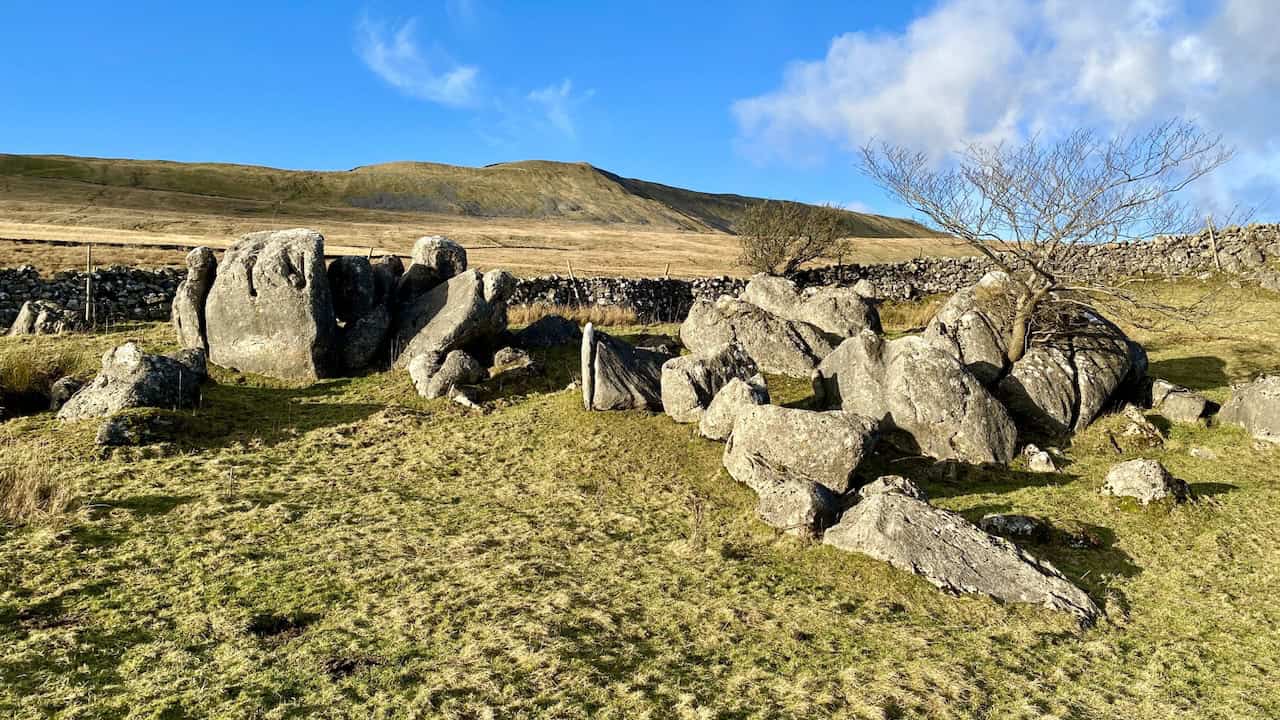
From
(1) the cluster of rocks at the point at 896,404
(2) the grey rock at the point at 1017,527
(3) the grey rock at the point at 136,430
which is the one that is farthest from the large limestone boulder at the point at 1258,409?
(3) the grey rock at the point at 136,430

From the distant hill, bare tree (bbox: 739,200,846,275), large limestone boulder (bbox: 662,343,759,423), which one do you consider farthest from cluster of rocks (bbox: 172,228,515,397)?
the distant hill

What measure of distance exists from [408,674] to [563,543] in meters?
3.55

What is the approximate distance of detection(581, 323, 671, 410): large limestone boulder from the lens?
49.9 ft

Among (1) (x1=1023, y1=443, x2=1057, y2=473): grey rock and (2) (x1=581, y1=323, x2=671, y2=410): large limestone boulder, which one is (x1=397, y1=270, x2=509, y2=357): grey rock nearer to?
(2) (x1=581, y1=323, x2=671, y2=410): large limestone boulder

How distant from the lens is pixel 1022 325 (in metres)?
15.5

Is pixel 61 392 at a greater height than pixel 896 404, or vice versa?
pixel 896 404

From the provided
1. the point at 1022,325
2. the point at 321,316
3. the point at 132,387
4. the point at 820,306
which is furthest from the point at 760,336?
the point at 132,387

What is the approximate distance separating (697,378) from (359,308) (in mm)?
9586

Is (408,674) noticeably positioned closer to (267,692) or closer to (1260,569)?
(267,692)

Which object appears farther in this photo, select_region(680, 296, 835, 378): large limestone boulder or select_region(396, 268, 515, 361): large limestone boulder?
select_region(680, 296, 835, 378): large limestone boulder

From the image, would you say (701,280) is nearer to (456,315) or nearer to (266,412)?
(456,315)

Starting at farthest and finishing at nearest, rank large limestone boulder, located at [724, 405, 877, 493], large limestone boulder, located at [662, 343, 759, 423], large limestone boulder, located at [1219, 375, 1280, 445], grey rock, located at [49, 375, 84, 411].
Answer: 1. large limestone boulder, located at [662, 343, 759, 423]
2. grey rock, located at [49, 375, 84, 411]
3. large limestone boulder, located at [1219, 375, 1280, 445]
4. large limestone boulder, located at [724, 405, 877, 493]

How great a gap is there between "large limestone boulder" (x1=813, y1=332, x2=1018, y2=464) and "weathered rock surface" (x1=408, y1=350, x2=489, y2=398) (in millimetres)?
8440

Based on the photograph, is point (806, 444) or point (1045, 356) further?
point (1045, 356)
